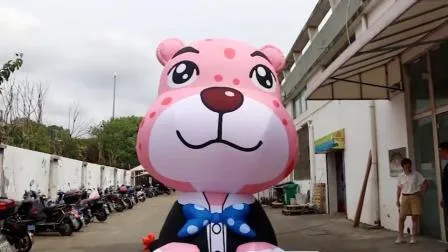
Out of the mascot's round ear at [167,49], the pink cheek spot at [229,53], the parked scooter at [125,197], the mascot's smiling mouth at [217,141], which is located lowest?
the parked scooter at [125,197]

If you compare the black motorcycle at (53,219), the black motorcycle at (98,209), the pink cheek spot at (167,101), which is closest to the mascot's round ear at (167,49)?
the pink cheek spot at (167,101)

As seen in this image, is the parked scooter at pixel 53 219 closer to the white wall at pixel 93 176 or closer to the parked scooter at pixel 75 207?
the parked scooter at pixel 75 207

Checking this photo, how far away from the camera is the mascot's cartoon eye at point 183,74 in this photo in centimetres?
455

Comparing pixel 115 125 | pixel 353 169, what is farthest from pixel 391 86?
pixel 115 125

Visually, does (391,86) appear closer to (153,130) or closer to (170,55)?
(170,55)

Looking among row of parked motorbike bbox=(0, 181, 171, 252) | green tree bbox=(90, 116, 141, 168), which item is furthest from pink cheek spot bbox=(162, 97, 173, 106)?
green tree bbox=(90, 116, 141, 168)

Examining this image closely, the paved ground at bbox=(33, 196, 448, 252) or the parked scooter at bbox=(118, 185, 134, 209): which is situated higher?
the parked scooter at bbox=(118, 185, 134, 209)

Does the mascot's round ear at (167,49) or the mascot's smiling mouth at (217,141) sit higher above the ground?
the mascot's round ear at (167,49)

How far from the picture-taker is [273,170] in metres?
4.41

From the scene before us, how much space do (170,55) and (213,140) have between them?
1264 mm

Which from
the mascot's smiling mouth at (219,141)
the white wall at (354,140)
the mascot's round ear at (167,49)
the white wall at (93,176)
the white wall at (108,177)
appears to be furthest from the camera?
the white wall at (108,177)

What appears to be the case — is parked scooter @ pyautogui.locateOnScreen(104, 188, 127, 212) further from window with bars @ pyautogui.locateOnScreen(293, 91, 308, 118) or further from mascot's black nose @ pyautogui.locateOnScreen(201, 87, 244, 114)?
mascot's black nose @ pyautogui.locateOnScreen(201, 87, 244, 114)

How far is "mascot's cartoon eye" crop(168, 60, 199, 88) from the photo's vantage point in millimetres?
4551

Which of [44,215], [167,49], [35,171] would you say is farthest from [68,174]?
[167,49]
